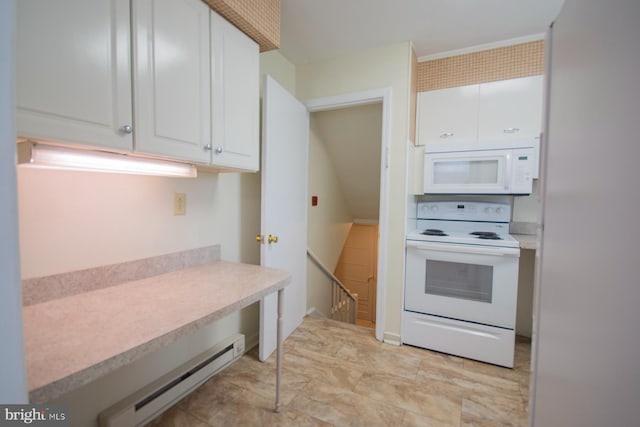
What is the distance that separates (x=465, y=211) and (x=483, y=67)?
1171 millimetres

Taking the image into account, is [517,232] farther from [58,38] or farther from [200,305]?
[58,38]

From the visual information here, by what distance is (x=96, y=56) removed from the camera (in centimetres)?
88

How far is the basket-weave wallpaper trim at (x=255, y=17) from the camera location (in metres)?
1.29

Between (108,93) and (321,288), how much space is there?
2695 mm

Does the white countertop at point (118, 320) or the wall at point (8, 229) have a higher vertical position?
the wall at point (8, 229)

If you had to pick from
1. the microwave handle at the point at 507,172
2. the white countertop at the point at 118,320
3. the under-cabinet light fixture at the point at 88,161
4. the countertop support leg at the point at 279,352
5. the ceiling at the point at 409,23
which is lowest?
the countertop support leg at the point at 279,352

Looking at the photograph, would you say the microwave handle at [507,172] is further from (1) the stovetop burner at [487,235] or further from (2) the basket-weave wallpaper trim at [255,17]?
(2) the basket-weave wallpaper trim at [255,17]

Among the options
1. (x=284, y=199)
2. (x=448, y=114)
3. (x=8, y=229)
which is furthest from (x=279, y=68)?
(x=8, y=229)

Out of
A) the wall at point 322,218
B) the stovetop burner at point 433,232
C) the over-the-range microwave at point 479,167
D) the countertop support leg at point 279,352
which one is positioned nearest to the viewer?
the countertop support leg at point 279,352

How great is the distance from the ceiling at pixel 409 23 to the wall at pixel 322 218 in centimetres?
90

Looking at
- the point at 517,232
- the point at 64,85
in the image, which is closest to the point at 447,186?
the point at 517,232

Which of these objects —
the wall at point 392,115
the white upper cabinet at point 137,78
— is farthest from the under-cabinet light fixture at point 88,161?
the wall at point 392,115

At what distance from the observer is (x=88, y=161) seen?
94 cm

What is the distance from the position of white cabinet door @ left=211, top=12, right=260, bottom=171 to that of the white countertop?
2.04 ft
